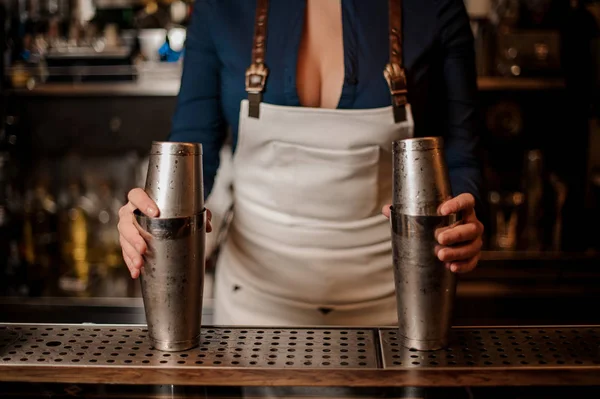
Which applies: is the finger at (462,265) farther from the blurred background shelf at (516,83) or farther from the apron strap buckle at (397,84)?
the blurred background shelf at (516,83)

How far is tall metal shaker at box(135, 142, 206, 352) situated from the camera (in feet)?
3.03

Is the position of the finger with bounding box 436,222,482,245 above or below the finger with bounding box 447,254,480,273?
above

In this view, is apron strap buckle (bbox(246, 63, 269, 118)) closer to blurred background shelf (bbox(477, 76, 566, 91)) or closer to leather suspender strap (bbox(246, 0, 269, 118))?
leather suspender strap (bbox(246, 0, 269, 118))

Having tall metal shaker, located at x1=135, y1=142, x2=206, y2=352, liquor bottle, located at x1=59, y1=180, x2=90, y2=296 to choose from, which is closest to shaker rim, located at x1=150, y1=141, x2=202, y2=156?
tall metal shaker, located at x1=135, y1=142, x2=206, y2=352

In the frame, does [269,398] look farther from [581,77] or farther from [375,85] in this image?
[581,77]

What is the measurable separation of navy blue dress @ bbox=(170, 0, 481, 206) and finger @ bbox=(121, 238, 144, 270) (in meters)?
0.51

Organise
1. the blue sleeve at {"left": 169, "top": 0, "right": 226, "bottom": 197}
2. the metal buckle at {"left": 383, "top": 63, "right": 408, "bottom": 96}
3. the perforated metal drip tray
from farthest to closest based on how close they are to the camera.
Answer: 1. the blue sleeve at {"left": 169, "top": 0, "right": 226, "bottom": 197}
2. the metal buckle at {"left": 383, "top": 63, "right": 408, "bottom": 96}
3. the perforated metal drip tray

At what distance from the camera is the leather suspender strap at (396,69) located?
139 cm

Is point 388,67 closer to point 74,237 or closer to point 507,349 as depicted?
point 507,349

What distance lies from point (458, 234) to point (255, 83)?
657 mm

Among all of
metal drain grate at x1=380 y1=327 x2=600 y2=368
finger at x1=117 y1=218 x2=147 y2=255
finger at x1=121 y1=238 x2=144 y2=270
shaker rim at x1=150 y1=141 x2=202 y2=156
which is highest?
shaker rim at x1=150 y1=141 x2=202 y2=156

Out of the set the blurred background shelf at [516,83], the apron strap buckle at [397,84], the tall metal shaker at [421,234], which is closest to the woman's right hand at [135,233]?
the tall metal shaker at [421,234]

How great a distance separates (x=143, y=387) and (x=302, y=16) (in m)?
0.89

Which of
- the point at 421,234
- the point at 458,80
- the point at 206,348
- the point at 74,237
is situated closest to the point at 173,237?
the point at 206,348
